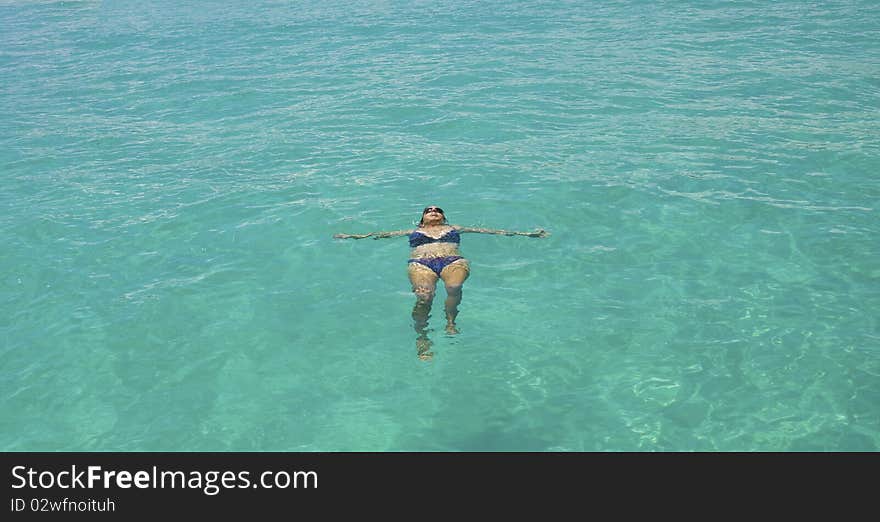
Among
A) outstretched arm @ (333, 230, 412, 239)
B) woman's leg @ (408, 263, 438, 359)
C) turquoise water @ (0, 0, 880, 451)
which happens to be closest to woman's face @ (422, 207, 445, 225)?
outstretched arm @ (333, 230, 412, 239)

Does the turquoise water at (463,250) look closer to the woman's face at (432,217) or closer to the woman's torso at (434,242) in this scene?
the woman's torso at (434,242)

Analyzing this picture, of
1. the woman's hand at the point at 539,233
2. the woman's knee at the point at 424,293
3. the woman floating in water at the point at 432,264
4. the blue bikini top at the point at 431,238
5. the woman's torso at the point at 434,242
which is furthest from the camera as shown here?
the woman's hand at the point at 539,233

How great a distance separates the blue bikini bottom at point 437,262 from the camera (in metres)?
13.2

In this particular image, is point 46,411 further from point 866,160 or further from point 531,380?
point 866,160

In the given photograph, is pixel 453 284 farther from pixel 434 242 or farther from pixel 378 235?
pixel 378 235

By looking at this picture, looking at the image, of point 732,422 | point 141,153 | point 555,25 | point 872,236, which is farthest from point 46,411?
point 555,25

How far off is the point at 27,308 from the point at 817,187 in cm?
1623

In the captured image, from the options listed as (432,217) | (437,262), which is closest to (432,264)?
(437,262)

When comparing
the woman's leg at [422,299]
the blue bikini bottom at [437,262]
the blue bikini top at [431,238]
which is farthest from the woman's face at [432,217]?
the woman's leg at [422,299]

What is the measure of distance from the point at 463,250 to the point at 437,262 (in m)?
1.87

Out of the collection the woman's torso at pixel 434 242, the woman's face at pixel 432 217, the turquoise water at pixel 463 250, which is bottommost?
the turquoise water at pixel 463 250

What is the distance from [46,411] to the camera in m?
11.0

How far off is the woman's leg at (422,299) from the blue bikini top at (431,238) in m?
0.81

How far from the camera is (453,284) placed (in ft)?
41.9
